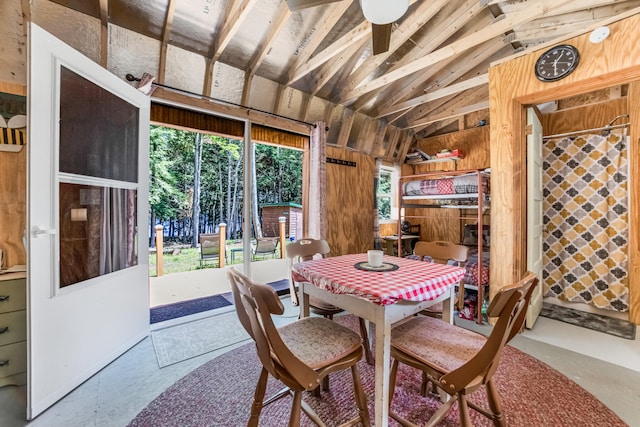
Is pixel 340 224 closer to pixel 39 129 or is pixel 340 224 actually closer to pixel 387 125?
pixel 387 125

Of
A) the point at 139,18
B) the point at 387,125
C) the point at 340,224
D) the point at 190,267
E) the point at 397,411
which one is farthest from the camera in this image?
the point at 190,267

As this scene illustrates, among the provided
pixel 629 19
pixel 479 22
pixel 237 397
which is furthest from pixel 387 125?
pixel 237 397

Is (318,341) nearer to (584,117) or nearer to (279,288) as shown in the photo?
(279,288)

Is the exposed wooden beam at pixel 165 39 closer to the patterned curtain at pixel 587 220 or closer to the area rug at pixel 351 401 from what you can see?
the area rug at pixel 351 401

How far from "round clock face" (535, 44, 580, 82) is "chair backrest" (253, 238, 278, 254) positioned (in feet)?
15.3

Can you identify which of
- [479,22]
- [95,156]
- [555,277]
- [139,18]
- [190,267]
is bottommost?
[190,267]

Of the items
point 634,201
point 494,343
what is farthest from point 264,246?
point 634,201

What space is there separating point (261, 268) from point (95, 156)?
11.4 feet

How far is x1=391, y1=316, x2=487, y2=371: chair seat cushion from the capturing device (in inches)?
46.6

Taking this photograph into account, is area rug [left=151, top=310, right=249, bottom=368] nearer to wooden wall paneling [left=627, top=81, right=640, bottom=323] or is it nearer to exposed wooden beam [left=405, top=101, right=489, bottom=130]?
wooden wall paneling [left=627, top=81, right=640, bottom=323]

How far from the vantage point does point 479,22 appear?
9.36 ft

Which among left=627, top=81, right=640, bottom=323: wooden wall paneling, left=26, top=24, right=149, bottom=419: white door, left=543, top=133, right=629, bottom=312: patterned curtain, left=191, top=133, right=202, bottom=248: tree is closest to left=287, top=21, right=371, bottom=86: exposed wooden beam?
left=26, top=24, right=149, bottom=419: white door

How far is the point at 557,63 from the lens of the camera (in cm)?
217

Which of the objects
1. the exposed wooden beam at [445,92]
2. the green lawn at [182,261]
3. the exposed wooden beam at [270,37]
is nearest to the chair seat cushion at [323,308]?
the exposed wooden beam at [270,37]
